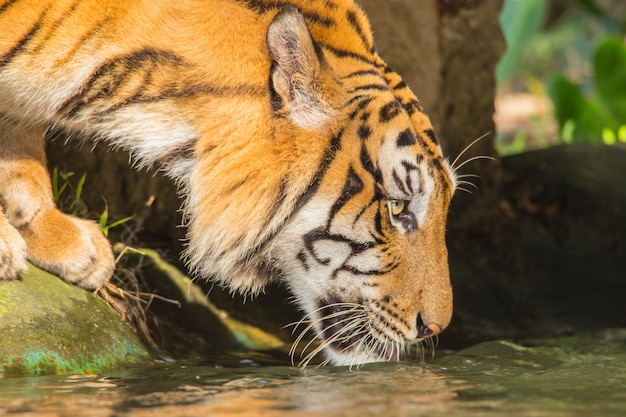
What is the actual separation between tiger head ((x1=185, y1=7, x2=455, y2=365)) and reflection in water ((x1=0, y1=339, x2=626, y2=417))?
19cm

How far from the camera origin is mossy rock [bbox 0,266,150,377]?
2967 mm

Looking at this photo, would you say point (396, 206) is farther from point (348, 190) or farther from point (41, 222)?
point (41, 222)

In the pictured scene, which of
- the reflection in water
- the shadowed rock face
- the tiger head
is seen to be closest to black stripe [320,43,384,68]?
the tiger head

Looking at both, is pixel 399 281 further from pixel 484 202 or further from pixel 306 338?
pixel 484 202

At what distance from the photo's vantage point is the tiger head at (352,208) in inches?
120

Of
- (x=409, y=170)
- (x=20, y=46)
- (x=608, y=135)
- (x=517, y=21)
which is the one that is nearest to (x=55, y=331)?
(x=20, y=46)

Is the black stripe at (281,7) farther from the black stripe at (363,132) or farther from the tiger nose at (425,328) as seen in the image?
the tiger nose at (425,328)

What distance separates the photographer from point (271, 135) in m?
3.02

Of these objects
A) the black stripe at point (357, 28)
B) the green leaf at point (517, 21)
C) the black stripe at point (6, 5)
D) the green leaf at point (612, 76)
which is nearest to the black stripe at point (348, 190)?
the black stripe at point (357, 28)

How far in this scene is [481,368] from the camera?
3174 millimetres

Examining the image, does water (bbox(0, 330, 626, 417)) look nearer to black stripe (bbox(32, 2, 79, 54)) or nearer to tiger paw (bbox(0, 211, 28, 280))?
tiger paw (bbox(0, 211, 28, 280))

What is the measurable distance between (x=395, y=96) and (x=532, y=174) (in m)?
2.11

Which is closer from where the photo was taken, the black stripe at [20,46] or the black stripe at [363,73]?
the black stripe at [20,46]

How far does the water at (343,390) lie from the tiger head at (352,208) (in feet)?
0.64
